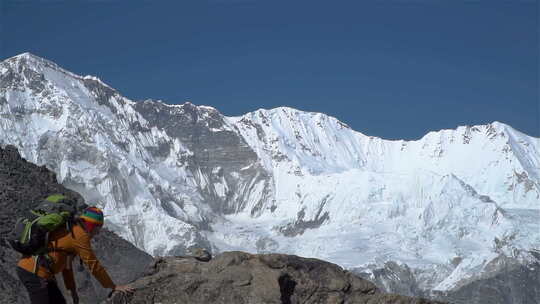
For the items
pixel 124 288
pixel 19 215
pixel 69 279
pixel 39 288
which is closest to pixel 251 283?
pixel 124 288

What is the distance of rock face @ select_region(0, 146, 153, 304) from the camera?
61625 mm

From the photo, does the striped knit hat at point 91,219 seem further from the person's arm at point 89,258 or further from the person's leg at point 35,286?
the person's leg at point 35,286

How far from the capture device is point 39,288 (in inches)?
497

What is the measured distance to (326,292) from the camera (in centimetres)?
1734

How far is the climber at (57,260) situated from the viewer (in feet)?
41.1

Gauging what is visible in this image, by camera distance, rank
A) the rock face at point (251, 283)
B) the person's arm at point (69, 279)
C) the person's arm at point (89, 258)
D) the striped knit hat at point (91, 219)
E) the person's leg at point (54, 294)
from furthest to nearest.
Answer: the rock face at point (251, 283), the person's arm at point (69, 279), the striped knit hat at point (91, 219), the person's leg at point (54, 294), the person's arm at point (89, 258)

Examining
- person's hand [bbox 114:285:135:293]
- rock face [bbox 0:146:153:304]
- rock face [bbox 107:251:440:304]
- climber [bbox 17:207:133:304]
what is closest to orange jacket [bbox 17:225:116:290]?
climber [bbox 17:207:133:304]

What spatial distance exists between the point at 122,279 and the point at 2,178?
1284 cm

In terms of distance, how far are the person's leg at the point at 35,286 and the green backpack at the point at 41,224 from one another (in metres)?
0.26

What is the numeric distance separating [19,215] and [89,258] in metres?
58.7

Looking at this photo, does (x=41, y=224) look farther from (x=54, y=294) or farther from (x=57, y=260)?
(x=54, y=294)

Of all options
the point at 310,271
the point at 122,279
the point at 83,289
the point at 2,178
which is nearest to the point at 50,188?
the point at 2,178

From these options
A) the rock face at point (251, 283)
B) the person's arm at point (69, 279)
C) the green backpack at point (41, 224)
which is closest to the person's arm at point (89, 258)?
the green backpack at point (41, 224)

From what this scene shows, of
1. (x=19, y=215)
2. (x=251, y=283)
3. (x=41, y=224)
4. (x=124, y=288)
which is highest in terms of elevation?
(x=41, y=224)
